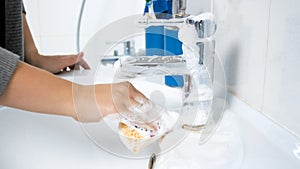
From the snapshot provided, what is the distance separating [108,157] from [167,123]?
117 mm

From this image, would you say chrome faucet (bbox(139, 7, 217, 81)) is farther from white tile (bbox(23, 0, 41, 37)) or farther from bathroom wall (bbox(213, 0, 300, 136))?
white tile (bbox(23, 0, 41, 37))

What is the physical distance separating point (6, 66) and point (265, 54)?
0.32m

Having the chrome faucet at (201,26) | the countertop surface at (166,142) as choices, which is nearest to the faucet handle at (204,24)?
the chrome faucet at (201,26)

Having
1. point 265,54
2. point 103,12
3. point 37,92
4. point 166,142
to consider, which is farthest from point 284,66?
point 103,12

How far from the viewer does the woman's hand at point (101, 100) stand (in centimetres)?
42

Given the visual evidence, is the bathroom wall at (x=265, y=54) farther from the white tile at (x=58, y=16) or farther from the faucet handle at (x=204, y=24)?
the white tile at (x=58, y=16)

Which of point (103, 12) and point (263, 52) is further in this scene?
point (103, 12)

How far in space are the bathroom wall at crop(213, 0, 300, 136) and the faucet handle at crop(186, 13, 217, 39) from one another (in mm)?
50

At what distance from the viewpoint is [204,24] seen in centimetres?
44

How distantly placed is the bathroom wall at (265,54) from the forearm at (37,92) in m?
0.26

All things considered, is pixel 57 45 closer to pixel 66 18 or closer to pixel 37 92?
pixel 66 18

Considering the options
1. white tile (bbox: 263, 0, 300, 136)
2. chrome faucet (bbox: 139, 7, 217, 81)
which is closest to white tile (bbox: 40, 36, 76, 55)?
chrome faucet (bbox: 139, 7, 217, 81)

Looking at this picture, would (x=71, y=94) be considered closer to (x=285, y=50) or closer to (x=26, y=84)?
(x=26, y=84)

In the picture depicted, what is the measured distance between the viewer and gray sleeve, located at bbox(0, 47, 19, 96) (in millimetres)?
365
